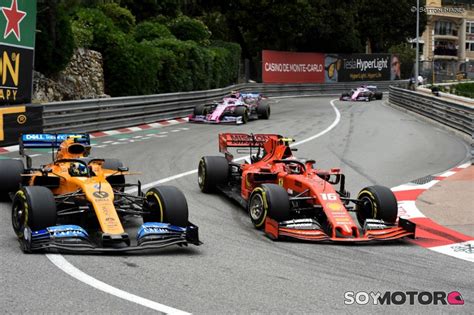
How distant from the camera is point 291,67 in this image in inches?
2159

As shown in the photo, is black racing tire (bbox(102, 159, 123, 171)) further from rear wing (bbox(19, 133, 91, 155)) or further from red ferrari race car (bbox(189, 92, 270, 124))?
red ferrari race car (bbox(189, 92, 270, 124))

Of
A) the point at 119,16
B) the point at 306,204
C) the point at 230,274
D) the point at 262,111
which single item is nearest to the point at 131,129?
the point at 262,111

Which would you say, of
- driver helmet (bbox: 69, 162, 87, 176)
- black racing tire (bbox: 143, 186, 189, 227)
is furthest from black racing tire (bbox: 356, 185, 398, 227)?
driver helmet (bbox: 69, 162, 87, 176)

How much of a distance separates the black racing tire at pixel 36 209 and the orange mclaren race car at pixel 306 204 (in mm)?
2756

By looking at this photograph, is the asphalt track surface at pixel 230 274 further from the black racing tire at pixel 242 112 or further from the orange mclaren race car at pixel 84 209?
the black racing tire at pixel 242 112

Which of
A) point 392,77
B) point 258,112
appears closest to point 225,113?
point 258,112

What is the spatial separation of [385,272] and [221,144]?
605cm

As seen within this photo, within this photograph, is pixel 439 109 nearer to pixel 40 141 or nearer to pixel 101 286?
pixel 40 141

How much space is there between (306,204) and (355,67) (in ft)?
166

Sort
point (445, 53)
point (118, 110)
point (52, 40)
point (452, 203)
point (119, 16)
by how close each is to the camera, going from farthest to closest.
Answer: point (445, 53), point (119, 16), point (118, 110), point (52, 40), point (452, 203)

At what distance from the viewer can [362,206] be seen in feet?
33.8

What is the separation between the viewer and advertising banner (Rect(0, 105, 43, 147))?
17344mm

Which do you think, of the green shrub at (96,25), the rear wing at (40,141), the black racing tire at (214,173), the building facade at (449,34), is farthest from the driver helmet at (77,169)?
the building facade at (449,34)

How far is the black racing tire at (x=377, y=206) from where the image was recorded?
986 cm
